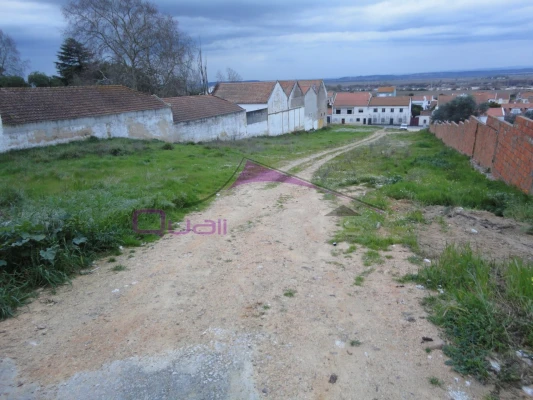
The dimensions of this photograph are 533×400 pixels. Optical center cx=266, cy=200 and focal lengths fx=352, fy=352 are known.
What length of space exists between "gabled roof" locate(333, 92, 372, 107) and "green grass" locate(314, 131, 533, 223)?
5690cm

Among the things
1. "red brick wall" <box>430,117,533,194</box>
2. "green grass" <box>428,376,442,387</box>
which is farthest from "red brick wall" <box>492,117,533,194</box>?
"green grass" <box>428,376,442,387</box>

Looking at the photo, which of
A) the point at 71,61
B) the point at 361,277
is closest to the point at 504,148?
the point at 361,277

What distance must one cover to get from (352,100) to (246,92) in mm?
43626

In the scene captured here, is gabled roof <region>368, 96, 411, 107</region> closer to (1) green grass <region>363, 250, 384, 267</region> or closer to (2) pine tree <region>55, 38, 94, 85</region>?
(2) pine tree <region>55, 38, 94, 85</region>

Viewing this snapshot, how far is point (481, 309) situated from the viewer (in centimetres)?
363

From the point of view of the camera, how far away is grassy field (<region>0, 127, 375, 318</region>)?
A: 4.94 metres

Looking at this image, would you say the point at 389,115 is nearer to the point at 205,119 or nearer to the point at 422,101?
the point at 422,101

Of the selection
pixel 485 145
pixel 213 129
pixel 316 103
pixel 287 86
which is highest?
pixel 287 86

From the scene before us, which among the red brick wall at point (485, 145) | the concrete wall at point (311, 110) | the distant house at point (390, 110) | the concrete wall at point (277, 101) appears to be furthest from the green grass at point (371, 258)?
the distant house at point (390, 110)

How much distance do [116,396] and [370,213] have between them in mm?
5970

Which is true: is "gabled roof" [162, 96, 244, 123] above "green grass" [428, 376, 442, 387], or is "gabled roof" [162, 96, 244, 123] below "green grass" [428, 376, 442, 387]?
above

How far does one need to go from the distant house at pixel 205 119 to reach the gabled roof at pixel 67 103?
173 centimetres

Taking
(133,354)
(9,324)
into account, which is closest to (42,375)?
(133,354)

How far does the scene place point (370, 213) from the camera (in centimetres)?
760
